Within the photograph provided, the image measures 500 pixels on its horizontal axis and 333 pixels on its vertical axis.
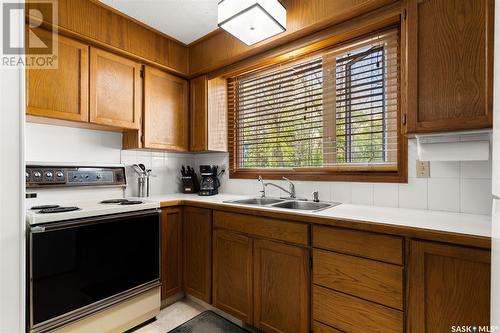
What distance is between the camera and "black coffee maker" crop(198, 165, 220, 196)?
99.5 inches

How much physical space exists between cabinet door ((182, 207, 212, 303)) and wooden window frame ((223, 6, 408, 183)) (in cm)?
69

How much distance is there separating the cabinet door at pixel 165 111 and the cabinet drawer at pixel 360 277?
1781mm

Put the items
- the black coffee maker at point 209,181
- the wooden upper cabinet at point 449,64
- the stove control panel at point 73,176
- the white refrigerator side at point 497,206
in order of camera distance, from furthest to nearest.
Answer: the black coffee maker at point 209,181 < the stove control panel at point 73,176 < the wooden upper cabinet at point 449,64 < the white refrigerator side at point 497,206

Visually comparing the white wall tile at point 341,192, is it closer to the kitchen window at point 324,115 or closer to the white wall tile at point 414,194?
the kitchen window at point 324,115

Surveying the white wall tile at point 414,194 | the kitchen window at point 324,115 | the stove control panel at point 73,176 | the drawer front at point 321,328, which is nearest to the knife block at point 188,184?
the kitchen window at point 324,115

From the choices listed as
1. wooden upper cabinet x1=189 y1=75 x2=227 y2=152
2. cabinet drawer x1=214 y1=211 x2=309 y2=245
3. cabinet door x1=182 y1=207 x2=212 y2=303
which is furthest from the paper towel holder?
wooden upper cabinet x1=189 y1=75 x2=227 y2=152

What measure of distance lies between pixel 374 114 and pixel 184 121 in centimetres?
186

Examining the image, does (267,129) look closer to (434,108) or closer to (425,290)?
(434,108)

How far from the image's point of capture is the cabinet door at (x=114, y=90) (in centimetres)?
194

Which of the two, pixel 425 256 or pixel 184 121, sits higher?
pixel 184 121

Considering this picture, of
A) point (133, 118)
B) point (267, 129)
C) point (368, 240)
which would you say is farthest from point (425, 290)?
point (133, 118)

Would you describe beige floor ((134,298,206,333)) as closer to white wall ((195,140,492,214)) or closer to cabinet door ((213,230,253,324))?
cabinet door ((213,230,253,324))

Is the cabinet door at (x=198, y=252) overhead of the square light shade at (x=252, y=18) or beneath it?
beneath

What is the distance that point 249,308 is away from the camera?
66.7 inches
